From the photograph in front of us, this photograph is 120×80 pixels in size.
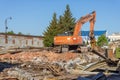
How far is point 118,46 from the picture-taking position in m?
22.6

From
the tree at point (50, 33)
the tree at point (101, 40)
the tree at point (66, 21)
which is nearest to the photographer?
the tree at point (50, 33)

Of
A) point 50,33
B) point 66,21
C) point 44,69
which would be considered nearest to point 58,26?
point 50,33

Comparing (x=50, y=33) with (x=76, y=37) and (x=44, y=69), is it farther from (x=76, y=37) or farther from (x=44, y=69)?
(x=44, y=69)

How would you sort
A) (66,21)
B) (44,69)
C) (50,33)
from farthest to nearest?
(66,21), (50,33), (44,69)

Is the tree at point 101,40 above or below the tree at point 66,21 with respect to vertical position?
below

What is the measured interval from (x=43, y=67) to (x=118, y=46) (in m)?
5.42

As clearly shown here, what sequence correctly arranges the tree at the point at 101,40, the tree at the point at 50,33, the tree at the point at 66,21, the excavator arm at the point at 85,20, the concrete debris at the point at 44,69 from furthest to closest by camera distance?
the tree at the point at 101,40, the tree at the point at 66,21, the tree at the point at 50,33, the excavator arm at the point at 85,20, the concrete debris at the point at 44,69

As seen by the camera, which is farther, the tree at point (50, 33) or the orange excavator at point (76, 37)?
the tree at point (50, 33)

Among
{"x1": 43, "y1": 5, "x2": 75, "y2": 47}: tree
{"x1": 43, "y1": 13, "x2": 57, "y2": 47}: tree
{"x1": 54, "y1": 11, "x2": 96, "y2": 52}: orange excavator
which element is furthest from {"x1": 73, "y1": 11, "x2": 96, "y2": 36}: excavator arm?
{"x1": 43, "y1": 13, "x2": 57, "y2": 47}: tree

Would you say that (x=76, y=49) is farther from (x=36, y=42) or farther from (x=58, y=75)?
(x=36, y=42)

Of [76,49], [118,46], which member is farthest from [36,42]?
[118,46]

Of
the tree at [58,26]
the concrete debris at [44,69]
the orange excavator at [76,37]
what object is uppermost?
the tree at [58,26]

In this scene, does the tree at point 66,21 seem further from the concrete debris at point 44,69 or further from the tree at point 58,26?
the concrete debris at point 44,69

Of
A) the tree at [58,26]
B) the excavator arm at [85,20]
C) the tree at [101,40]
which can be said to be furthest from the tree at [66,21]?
the excavator arm at [85,20]
